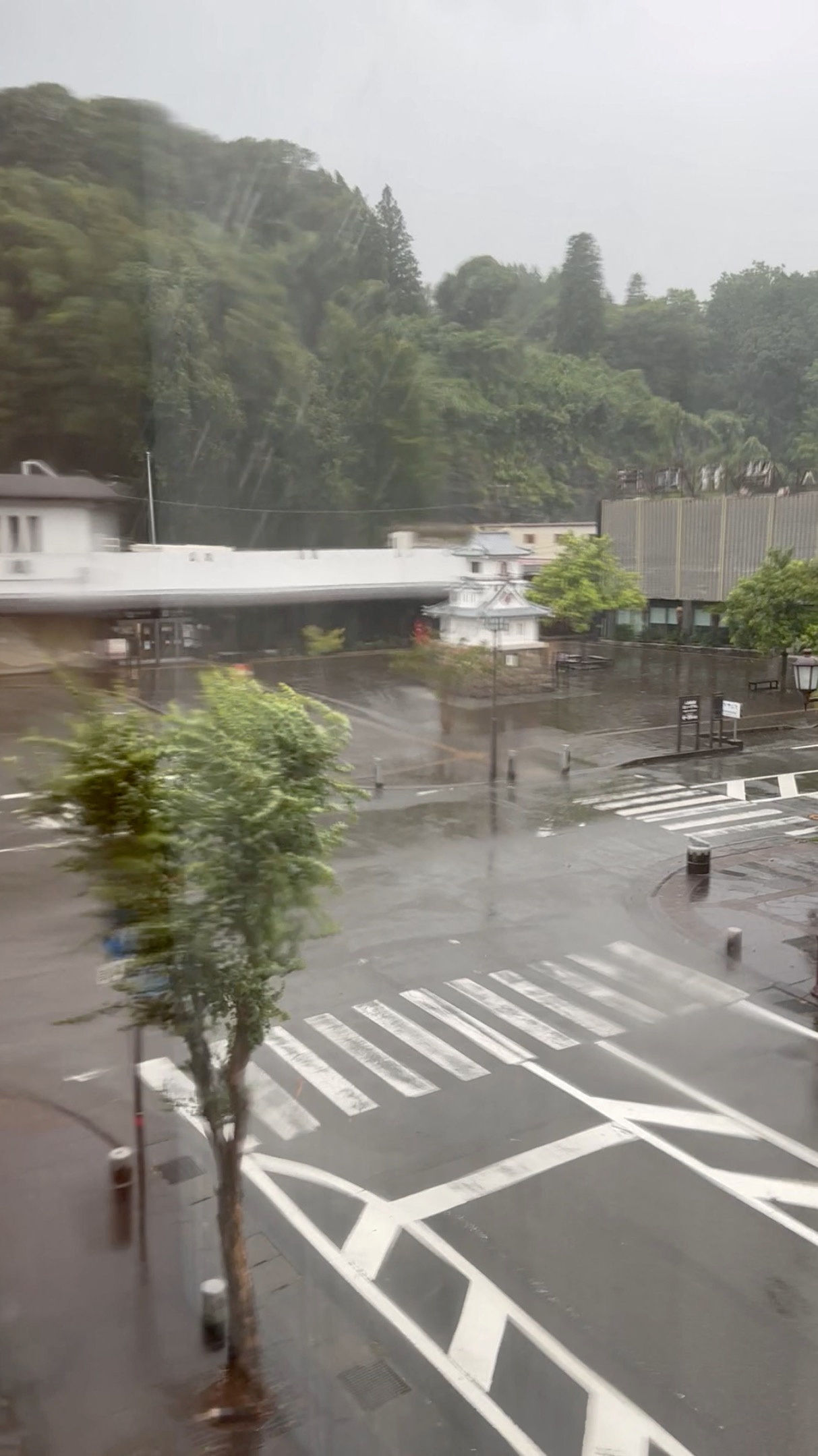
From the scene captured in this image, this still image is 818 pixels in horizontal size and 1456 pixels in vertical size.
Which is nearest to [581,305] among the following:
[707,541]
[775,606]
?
[707,541]

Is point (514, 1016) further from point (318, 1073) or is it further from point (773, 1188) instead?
point (773, 1188)

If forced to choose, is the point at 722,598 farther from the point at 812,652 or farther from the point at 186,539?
the point at 186,539

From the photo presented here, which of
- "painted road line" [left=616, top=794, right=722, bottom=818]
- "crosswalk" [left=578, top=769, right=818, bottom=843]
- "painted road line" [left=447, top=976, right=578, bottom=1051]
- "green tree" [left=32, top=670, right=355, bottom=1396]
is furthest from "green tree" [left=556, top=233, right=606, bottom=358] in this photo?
"painted road line" [left=616, top=794, right=722, bottom=818]

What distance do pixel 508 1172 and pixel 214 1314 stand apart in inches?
46.9

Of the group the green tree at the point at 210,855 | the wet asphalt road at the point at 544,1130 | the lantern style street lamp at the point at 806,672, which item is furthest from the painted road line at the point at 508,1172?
the lantern style street lamp at the point at 806,672

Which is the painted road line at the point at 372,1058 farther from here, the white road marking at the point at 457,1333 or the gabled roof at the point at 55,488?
the gabled roof at the point at 55,488

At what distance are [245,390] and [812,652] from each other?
318 inches

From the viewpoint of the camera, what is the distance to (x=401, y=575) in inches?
157

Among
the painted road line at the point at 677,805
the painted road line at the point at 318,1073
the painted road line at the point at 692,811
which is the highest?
the painted road line at the point at 677,805

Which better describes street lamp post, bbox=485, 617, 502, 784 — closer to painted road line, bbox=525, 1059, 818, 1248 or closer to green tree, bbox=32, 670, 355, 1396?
painted road line, bbox=525, 1059, 818, 1248

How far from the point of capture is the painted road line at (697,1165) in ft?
10.4

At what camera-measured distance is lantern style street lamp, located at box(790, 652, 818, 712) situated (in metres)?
8.93

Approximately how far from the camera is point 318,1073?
4.11 m

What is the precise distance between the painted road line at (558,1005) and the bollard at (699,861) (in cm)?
220
